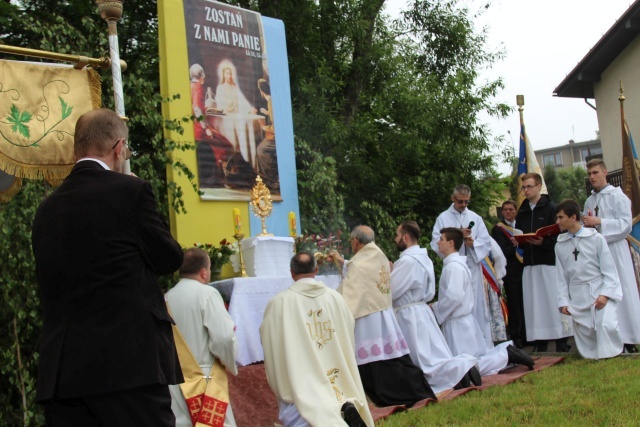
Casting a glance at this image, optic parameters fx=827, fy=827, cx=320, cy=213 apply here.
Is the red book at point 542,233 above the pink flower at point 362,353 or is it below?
above

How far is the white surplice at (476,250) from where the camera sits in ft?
33.4

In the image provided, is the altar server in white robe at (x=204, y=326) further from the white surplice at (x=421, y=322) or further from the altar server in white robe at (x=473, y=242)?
the altar server in white robe at (x=473, y=242)

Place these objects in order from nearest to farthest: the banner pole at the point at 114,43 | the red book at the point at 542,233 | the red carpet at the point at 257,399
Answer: the banner pole at the point at 114,43, the red carpet at the point at 257,399, the red book at the point at 542,233

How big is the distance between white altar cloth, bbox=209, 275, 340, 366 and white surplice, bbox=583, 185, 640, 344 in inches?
157

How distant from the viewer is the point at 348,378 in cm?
647

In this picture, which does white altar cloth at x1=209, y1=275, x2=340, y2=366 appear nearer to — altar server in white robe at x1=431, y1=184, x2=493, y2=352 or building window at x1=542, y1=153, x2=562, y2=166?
altar server in white robe at x1=431, y1=184, x2=493, y2=352

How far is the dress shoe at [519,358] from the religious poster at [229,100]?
347 centimetres

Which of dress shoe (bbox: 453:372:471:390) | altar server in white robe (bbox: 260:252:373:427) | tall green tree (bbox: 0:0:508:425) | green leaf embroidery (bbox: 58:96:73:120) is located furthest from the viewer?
tall green tree (bbox: 0:0:508:425)

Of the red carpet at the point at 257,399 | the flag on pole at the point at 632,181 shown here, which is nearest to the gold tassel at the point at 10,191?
the red carpet at the point at 257,399

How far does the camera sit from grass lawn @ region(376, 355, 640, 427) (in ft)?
19.7

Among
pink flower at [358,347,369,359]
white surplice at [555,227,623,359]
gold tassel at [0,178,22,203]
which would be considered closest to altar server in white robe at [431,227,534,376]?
white surplice at [555,227,623,359]

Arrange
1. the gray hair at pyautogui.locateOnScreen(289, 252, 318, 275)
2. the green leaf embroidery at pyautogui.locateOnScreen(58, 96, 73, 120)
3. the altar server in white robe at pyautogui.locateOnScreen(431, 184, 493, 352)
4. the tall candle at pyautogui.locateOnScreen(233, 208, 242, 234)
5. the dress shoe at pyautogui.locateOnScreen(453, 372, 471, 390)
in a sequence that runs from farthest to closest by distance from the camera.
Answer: the altar server in white robe at pyautogui.locateOnScreen(431, 184, 493, 352), the tall candle at pyautogui.locateOnScreen(233, 208, 242, 234), the dress shoe at pyautogui.locateOnScreen(453, 372, 471, 390), the gray hair at pyautogui.locateOnScreen(289, 252, 318, 275), the green leaf embroidery at pyautogui.locateOnScreen(58, 96, 73, 120)

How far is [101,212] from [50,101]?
3348 millimetres

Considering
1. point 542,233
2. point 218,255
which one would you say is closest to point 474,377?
point 542,233
